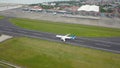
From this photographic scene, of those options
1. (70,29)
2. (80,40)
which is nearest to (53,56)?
(80,40)

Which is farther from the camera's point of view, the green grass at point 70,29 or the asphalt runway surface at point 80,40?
the green grass at point 70,29

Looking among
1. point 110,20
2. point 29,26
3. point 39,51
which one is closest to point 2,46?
point 39,51

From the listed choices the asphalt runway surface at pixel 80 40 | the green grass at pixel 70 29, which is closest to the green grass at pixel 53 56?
the asphalt runway surface at pixel 80 40

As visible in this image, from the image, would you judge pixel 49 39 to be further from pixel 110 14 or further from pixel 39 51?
pixel 110 14

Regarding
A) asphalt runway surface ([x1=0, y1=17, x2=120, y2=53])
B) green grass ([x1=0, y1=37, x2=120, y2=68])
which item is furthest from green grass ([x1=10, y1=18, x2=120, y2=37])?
green grass ([x1=0, y1=37, x2=120, y2=68])

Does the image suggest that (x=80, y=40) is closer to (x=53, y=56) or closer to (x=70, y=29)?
(x=70, y=29)

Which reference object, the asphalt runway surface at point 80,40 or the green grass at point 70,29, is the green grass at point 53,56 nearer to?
the asphalt runway surface at point 80,40
